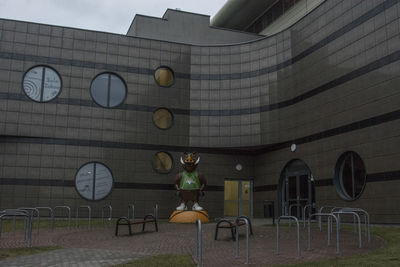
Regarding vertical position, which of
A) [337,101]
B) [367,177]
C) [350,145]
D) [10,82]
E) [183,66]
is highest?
[183,66]

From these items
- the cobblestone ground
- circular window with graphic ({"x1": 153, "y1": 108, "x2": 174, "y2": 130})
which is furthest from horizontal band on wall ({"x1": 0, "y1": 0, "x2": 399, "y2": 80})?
the cobblestone ground

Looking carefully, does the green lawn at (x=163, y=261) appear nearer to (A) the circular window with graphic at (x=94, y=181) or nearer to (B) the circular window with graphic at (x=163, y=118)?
(A) the circular window with graphic at (x=94, y=181)

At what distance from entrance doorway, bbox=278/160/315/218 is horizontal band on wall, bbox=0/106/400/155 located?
1412 mm

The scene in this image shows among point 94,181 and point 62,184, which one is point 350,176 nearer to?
point 94,181

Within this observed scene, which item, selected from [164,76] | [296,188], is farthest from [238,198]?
[164,76]

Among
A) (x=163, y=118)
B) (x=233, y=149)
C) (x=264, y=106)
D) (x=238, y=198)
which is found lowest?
(x=238, y=198)

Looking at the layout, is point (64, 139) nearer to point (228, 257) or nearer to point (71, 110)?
point (71, 110)

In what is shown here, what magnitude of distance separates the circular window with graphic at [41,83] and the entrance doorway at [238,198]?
486 inches

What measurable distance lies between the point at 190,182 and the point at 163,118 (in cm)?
664

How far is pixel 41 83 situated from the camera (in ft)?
79.4

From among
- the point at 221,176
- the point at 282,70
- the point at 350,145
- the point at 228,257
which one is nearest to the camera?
the point at 228,257

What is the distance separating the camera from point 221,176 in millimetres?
27109

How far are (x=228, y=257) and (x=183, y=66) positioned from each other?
61.6 ft

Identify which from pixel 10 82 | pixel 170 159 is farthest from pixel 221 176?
pixel 10 82
